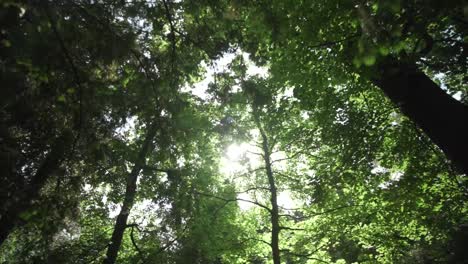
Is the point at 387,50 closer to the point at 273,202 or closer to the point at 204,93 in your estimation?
the point at 204,93

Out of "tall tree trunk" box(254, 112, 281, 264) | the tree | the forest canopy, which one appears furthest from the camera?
"tall tree trunk" box(254, 112, 281, 264)

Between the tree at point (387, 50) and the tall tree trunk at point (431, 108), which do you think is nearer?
the tree at point (387, 50)

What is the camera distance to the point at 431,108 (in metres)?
4.92

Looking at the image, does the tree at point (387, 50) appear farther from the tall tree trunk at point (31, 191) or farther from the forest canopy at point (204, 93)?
the tall tree trunk at point (31, 191)

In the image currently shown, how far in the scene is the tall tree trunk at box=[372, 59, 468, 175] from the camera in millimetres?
4609

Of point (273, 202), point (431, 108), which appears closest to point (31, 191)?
point (431, 108)

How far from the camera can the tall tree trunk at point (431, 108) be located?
461 cm

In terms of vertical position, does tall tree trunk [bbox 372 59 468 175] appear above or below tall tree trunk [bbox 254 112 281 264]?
below

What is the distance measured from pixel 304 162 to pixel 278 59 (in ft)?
19.9

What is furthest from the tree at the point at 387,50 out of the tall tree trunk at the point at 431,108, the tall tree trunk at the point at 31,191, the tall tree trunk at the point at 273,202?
the tall tree trunk at the point at 273,202

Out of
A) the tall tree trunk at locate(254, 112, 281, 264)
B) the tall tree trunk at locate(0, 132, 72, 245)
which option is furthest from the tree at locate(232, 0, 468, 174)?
the tall tree trunk at locate(254, 112, 281, 264)

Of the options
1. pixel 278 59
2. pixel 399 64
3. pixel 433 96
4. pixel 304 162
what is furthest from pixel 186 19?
pixel 304 162

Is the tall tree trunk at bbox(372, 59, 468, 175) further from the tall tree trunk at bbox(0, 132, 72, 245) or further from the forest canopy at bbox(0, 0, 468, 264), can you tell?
the tall tree trunk at bbox(0, 132, 72, 245)

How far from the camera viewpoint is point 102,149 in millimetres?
5602
